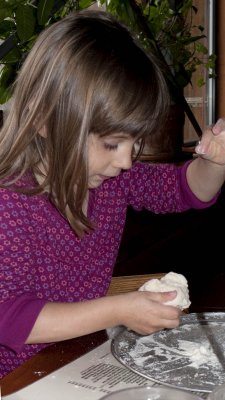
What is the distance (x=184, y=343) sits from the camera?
0.96 m

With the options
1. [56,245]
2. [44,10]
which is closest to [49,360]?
[56,245]

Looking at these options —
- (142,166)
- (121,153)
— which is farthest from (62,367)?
(142,166)

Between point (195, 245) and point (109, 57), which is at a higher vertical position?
point (109, 57)

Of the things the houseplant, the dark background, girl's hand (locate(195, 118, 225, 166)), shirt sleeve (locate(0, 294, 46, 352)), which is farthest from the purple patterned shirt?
the dark background

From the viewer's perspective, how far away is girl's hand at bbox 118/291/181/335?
0.95 metres

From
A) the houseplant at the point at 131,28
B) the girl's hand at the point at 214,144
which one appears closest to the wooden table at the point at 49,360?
the girl's hand at the point at 214,144

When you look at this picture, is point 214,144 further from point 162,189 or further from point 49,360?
point 49,360

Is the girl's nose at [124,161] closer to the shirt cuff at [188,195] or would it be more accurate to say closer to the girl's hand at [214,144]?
the girl's hand at [214,144]

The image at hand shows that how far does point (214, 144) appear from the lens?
136 cm

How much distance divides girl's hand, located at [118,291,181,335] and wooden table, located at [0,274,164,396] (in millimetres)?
56

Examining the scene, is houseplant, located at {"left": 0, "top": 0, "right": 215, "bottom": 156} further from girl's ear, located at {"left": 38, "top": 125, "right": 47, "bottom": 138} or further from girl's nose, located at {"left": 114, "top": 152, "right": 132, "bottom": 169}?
girl's nose, located at {"left": 114, "top": 152, "right": 132, "bottom": 169}

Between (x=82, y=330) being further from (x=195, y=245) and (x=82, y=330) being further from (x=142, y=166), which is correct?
(x=195, y=245)

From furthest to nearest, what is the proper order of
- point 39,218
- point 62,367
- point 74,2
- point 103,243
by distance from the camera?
point 74,2
point 103,243
point 39,218
point 62,367

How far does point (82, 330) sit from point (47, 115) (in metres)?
0.36
